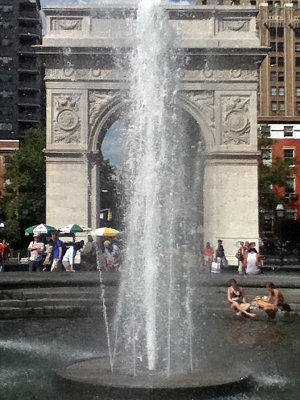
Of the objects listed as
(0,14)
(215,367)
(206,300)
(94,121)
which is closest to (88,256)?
(206,300)

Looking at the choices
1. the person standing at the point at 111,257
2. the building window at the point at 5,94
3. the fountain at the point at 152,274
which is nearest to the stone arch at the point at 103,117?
the person standing at the point at 111,257

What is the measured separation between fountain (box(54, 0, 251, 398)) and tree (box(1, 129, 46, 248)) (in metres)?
32.2

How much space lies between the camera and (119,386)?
6629 millimetres

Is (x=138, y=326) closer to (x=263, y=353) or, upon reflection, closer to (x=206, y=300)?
(x=263, y=353)

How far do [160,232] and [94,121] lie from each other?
19.5m

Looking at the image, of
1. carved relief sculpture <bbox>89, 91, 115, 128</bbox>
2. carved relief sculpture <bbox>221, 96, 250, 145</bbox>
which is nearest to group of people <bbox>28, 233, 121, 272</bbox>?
carved relief sculpture <bbox>89, 91, 115, 128</bbox>

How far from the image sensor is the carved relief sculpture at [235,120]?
28078mm

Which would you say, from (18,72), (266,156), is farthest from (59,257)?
(18,72)

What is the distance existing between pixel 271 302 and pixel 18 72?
206 feet

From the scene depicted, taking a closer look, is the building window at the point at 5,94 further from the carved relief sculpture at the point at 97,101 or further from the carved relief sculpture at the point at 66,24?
the carved relief sculpture at the point at 97,101

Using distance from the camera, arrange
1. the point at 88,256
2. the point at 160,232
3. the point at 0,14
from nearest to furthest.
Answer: the point at 160,232
the point at 88,256
the point at 0,14

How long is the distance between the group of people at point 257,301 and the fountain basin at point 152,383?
17.6 feet

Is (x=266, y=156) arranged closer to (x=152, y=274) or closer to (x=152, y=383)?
(x=152, y=274)

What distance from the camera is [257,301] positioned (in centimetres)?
1303
